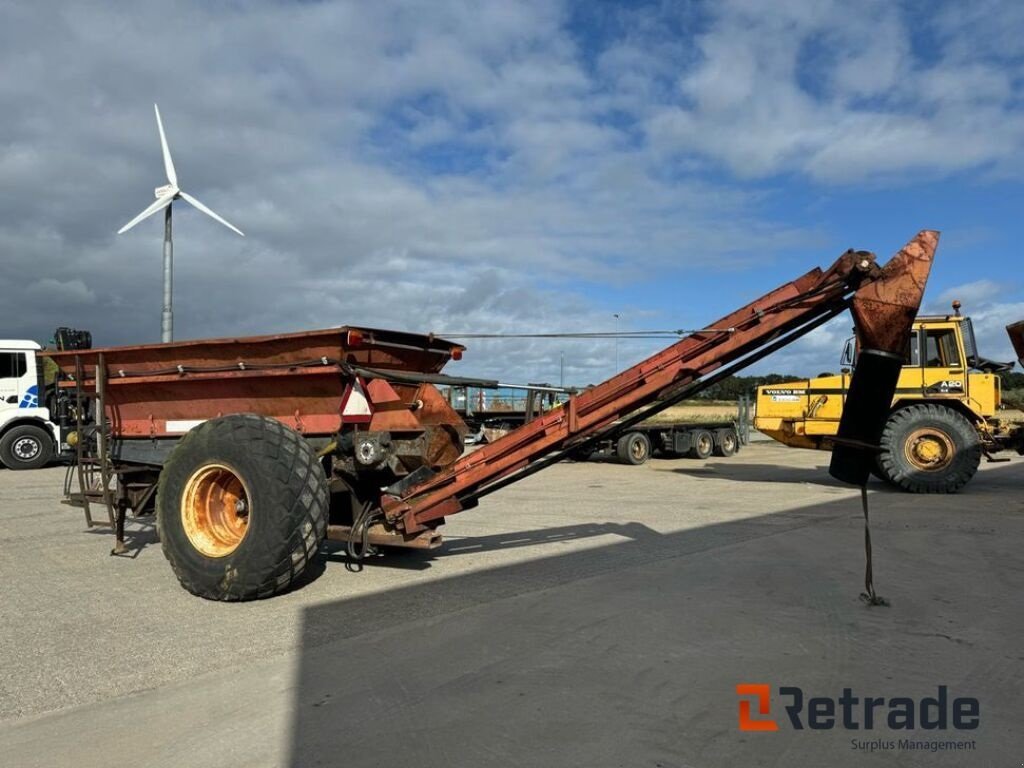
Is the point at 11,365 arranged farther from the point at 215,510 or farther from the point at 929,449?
the point at 929,449

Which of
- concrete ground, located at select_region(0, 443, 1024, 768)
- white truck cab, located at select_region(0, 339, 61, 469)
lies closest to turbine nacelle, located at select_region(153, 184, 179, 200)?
white truck cab, located at select_region(0, 339, 61, 469)

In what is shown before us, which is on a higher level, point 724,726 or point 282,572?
point 282,572

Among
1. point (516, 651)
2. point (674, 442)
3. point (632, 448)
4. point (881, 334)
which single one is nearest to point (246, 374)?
point (516, 651)

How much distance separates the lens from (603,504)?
456 inches

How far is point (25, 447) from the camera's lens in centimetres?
1731

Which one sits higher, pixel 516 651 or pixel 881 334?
pixel 881 334

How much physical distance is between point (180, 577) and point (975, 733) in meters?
5.20

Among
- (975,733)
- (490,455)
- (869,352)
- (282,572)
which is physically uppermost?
(869,352)

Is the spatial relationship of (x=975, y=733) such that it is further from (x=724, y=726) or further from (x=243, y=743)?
(x=243, y=743)

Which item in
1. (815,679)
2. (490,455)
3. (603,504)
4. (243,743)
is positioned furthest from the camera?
(603,504)

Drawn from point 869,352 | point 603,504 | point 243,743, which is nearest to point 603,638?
point 243,743

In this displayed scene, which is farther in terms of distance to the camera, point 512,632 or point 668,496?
point 668,496

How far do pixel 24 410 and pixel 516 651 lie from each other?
55.8ft

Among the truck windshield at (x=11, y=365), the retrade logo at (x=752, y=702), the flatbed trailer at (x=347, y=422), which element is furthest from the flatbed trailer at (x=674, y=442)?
the retrade logo at (x=752, y=702)
